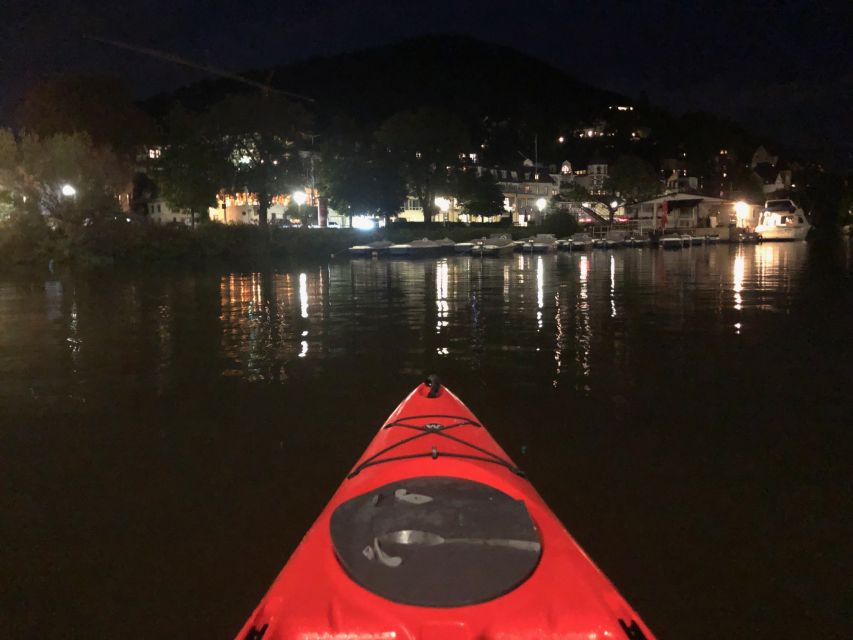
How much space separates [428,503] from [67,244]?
128 ft

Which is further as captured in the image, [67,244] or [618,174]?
[618,174]

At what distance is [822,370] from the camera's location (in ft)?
35.7

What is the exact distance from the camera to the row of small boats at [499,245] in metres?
48.5

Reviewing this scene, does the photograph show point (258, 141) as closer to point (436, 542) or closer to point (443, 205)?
point (443, 205)

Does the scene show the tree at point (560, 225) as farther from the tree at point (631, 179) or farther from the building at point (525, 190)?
the building at point (525, 190)

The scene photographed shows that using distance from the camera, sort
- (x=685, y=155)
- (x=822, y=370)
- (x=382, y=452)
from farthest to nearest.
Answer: (x=685, y=155)
(x=822, y=370)
(x=382, y=452)

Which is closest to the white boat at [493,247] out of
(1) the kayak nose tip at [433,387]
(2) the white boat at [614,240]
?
(2) the white boat at [614,240]

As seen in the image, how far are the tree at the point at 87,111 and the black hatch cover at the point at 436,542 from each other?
54712mm

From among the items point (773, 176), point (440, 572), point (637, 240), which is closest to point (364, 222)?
point (637, 240)

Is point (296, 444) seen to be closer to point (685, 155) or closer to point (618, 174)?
point (618, 174)

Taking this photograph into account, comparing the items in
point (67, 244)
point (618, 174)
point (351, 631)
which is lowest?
point (351, 631)

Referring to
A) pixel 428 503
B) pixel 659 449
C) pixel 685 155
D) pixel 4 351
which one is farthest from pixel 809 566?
pixel 685 155

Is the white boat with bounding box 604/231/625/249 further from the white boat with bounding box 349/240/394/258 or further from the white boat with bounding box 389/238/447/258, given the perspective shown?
the white boat with bounding box 349/240/394/258

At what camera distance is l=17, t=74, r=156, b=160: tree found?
170 feet
